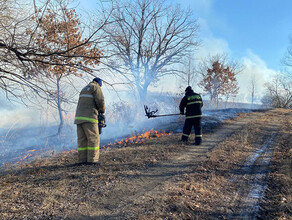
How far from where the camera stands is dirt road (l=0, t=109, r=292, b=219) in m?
2.62

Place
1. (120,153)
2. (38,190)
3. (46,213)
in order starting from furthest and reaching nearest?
(120,153)
(38,190)
(46,213)

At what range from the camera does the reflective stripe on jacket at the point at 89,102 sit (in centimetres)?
429

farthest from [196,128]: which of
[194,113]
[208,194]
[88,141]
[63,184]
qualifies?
[63,184]

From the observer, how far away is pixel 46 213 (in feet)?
8.32

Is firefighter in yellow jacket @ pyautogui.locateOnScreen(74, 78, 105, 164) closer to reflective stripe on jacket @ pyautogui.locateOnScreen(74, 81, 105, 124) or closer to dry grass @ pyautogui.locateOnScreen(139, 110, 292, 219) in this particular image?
reflective stripe on jacket @ pyautogui.locateOnScreen(74, 81, 105, 124)

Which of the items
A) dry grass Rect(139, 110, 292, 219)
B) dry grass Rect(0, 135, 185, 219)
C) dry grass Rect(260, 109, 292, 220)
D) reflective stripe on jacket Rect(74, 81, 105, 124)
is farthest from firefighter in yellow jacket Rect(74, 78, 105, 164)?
dry grass Rect(260, 109, 292, 220)

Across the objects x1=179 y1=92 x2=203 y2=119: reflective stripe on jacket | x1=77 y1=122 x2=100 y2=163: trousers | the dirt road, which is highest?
x1=179 y1=92 x2=203 y2=119: reflective stripe on jacket

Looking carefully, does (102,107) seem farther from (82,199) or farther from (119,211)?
(119,211)

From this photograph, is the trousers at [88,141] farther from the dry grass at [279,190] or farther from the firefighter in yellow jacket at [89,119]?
the dry grass at [279,190]

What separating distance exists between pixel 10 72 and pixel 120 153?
3.30 metres

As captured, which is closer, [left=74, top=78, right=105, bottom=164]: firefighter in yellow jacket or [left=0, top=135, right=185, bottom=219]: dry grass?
[left=0, top=135, right=185, bottom=219]: dry grass

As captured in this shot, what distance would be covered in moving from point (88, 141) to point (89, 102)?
90cm

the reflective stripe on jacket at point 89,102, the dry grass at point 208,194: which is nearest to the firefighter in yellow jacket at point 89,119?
the reflective stripe on jacket at point 89,102

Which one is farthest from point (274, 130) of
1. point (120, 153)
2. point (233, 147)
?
point (120, 153)
